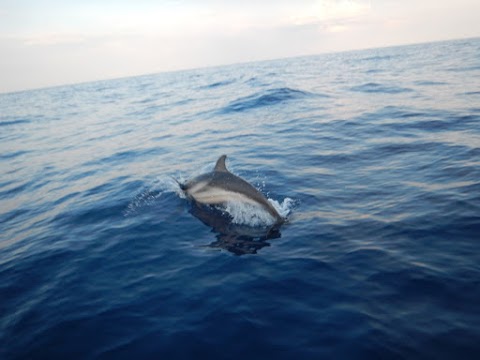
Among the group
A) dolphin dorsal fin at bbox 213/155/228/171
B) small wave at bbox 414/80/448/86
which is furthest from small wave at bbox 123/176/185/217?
small wave at bbox 414/80/448/86

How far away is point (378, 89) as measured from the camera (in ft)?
88.1

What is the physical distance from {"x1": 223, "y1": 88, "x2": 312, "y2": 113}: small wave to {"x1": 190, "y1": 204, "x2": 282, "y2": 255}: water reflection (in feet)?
62.9

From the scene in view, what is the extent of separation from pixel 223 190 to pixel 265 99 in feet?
72.1

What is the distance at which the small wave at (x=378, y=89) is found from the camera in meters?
24.8

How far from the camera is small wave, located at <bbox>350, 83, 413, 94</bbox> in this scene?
2483 cm

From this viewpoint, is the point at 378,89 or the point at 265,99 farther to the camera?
the point at 265,99

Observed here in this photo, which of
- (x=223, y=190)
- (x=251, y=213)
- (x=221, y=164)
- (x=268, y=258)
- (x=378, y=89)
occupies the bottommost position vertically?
(x=268, y=258)

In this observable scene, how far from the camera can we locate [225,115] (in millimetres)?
24828

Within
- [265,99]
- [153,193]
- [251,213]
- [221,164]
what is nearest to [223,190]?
[221,164]

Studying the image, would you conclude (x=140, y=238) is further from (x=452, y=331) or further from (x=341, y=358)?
(x=452, y=331)

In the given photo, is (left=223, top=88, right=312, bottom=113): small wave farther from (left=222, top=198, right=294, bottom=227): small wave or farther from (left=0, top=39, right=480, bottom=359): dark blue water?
(left=222, top=198, right=294, bottom=227): small wave

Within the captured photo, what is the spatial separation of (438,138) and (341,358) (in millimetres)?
10638

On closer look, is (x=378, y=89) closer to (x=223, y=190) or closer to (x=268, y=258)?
(x=223, y=190)

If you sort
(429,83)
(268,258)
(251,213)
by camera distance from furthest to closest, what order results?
1. (429,83)
2. (251,213)
3. (268,258)
